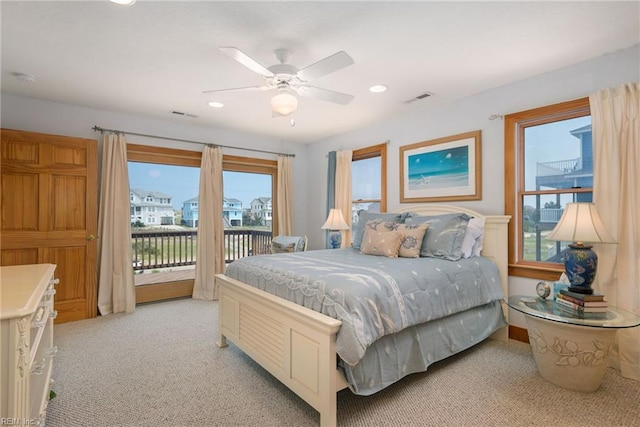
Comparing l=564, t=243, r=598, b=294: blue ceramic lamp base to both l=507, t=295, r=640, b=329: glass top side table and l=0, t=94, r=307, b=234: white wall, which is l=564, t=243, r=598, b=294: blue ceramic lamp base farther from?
l=0, t=94, r=307, b=234: white wall

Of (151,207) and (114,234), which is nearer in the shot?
(114,234)

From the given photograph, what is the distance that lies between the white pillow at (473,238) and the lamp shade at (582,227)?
0.76 metres

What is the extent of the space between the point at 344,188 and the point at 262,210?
158 cm

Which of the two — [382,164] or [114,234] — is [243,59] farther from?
[114,234]

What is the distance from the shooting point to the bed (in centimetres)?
170

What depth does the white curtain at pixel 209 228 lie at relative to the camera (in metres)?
4.51

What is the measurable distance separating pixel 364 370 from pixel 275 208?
4.00m

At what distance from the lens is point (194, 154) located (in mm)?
4605

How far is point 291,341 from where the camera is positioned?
1.98 meters

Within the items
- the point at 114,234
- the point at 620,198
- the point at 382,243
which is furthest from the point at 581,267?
the point at 114,234

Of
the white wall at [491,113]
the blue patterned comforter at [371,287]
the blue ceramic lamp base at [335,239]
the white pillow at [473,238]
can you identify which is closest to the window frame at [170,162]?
the blue ceramic lamp base at [335,239]

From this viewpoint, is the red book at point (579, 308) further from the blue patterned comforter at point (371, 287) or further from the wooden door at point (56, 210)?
the wooden door at point (56, 210)

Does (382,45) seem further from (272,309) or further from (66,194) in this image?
(66,194)

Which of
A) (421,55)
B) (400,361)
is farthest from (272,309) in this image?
(421,55)
